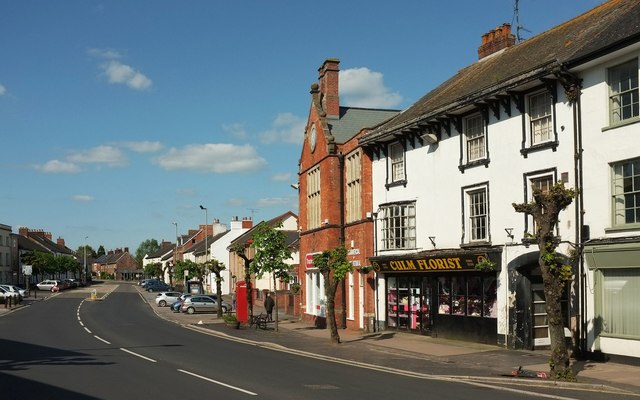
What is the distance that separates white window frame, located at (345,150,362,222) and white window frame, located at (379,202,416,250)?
258cm

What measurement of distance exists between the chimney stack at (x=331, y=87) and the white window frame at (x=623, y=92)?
69.8 ft

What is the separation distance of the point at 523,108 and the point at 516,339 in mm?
7558

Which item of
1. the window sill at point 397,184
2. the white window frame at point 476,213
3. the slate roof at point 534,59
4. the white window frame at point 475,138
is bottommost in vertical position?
the white window frame at point 476,213

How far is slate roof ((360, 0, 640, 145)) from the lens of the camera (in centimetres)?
1943

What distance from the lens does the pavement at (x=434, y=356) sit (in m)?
16.2

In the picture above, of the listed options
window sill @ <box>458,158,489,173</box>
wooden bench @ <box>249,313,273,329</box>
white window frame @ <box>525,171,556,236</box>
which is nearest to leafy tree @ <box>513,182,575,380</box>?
white window frame @ <box>525,171,556,236</box>

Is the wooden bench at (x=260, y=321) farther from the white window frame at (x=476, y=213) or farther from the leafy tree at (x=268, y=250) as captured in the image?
the white window frame at (x=476, y=213)

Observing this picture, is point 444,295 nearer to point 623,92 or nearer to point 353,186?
point 353,186

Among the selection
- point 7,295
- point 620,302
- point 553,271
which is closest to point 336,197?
point 620,302

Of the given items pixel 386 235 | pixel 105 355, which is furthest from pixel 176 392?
pixel 386 235

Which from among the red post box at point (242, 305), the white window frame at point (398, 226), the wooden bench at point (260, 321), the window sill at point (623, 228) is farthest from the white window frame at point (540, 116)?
the red post box at point (242, 305)

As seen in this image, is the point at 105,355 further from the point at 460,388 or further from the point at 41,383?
the point at 460,388

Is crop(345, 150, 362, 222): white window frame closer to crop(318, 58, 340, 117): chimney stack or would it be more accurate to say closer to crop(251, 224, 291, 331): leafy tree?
crop(251, 224, 291, 331): leafy tree

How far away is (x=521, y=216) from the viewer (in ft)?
73.7
